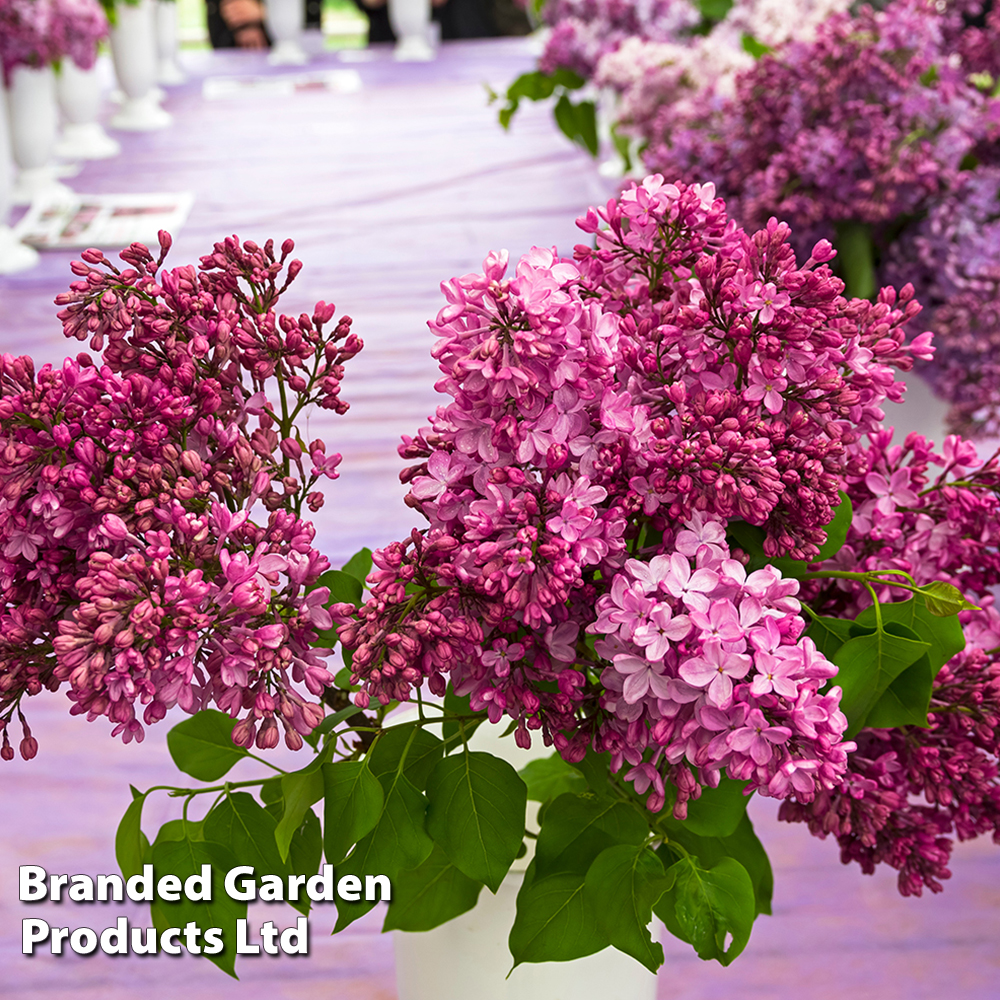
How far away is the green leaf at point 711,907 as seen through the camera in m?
0.39

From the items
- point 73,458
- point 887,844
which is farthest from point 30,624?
point 887,844

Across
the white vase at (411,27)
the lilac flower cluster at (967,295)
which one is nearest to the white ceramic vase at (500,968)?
the lilac flower cluster at (967,295)

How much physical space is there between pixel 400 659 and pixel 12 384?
0.49 feet

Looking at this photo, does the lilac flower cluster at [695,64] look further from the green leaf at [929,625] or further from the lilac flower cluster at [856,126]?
the green leaf at [929,625]

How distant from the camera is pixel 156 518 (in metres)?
0.36

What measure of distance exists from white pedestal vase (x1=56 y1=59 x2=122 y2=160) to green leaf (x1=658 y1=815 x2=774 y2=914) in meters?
2.72

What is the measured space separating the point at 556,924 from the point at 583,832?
0.12 feet

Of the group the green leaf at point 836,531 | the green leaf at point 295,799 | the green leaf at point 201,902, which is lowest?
the green leaf at point 201,902

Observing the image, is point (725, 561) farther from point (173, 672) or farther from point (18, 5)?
point (18, 5)

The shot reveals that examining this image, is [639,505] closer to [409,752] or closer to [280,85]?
[409,752]

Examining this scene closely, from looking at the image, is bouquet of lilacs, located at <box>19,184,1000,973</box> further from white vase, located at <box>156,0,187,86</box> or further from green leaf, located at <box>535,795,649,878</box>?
white vase, located at <box>156,0,187,86</box>

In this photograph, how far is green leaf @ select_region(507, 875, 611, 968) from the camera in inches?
16.4

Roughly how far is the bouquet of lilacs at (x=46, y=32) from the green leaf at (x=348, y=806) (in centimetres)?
224

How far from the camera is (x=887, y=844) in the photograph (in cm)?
48
